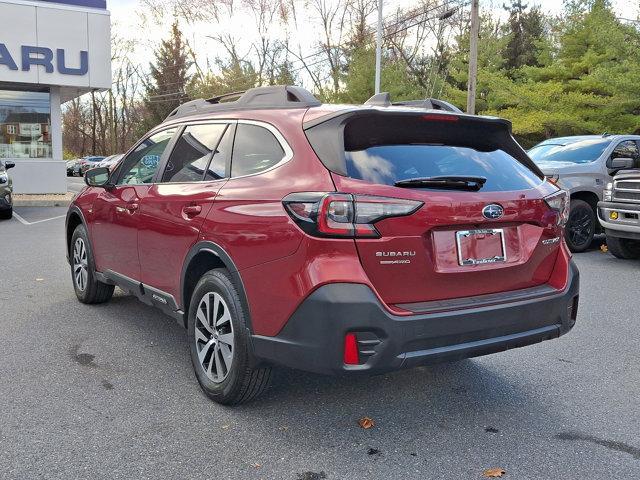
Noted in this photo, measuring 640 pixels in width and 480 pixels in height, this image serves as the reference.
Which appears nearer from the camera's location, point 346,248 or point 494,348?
point 346,248

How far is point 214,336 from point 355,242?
3.80ft

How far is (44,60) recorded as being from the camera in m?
17.5

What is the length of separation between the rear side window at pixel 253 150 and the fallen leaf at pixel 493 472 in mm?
1839

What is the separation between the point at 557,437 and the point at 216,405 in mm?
1875

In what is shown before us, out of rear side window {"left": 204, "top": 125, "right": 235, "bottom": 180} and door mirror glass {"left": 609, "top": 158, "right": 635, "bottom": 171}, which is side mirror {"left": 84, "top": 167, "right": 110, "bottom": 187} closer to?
rear side window {"left": 204, "top": 125, "right": 235, "bottom": 180}

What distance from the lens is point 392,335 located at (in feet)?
8.95

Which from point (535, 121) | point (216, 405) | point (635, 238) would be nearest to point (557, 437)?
point (216, 405)

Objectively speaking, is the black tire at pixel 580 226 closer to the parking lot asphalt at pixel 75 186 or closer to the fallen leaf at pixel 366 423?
the fallen leaf at pixel 366 423

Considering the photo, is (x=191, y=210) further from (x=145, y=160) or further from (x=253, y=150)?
(x=145, y=160)

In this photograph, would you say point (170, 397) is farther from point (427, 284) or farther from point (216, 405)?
point (427, 284)

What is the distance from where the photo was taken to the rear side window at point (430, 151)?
2.93 metres

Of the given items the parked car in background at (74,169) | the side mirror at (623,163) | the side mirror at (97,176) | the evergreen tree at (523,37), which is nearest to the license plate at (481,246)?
the side mirror at (97,176)

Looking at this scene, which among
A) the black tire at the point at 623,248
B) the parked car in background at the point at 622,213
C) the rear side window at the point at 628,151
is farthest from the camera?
the rear side window at the point at 628,151

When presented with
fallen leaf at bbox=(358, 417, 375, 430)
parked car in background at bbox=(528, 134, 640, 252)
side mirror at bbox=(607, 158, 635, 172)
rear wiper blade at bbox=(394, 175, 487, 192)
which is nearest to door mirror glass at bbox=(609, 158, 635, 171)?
side mirror at bbox=(607, 158, 635, 172)
